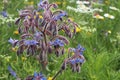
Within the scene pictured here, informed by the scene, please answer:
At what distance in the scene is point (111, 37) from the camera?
13.3 ft

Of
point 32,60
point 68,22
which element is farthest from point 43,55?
point 32,60

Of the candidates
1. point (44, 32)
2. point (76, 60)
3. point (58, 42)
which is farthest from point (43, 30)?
point (76, 60)

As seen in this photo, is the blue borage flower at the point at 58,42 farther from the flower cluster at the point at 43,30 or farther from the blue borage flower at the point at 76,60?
the blue borage flower at the point at 76,60

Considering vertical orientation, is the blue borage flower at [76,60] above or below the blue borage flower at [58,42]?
below

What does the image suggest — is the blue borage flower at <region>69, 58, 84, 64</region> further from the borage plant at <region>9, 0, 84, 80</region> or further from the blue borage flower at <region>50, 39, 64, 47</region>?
the blue borage flower at <region>50, 39, 64, 47</region>

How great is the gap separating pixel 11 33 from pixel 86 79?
115 cm

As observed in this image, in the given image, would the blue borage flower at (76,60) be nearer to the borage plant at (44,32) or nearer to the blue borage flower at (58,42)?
the borage plant at (44,32)

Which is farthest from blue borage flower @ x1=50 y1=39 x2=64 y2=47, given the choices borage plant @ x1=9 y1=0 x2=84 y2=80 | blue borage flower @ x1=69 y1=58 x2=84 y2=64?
blue borage flower @ x1=69 y1=58 x2=84 y2=64

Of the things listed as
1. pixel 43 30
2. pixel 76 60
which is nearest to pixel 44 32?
pixel 43 30

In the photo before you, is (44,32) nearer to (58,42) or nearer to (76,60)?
(58,42)

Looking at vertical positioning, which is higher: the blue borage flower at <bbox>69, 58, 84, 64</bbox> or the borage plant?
the borage plant

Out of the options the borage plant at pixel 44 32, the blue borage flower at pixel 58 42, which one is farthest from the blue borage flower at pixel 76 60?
the blue borage flower at pixel 58 42

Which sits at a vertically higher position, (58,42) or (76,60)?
(58,42)

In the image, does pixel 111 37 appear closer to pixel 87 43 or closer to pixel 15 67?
pixel 87 43
